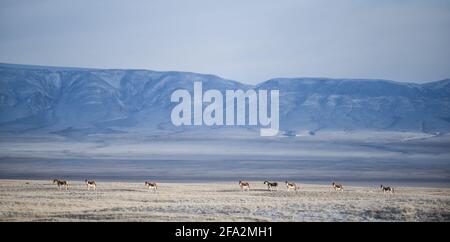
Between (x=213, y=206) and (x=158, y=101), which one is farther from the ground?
(x=158, y=101)

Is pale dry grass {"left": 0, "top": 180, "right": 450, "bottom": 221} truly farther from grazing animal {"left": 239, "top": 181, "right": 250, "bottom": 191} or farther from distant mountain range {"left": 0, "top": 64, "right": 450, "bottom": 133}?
distant mountain range {"left": 0, "top": 64, "right": 450, "bottom": 133}

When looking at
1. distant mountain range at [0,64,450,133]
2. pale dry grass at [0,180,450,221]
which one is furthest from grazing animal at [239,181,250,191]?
distant mountain range at [0,64,450,133]

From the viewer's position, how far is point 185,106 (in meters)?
141

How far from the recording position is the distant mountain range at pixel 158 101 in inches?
4690

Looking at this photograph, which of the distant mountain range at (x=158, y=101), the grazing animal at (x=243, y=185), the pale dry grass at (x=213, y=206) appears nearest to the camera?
the pale dry grass at (x=213, y=206)

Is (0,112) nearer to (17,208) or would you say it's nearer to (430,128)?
(430,128)

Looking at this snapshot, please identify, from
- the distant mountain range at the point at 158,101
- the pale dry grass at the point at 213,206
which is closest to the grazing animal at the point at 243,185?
the pale dry grass at the point at 213,206

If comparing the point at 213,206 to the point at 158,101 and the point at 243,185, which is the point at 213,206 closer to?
the point at 243,185

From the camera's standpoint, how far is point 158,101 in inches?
5428

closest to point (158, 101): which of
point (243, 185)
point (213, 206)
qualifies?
point (243, 185)

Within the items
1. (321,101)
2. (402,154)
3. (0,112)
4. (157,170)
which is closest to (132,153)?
(157,170)

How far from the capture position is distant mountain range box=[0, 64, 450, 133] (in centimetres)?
11912

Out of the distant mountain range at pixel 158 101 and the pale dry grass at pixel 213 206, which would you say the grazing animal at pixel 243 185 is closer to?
the pale dry grass at pixel 213 206

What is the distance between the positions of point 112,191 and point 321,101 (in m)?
97.7
